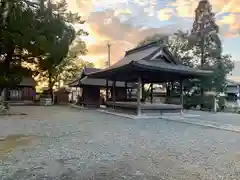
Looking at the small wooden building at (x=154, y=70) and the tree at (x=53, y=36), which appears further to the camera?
the small wooden building at (x=154, y=70)

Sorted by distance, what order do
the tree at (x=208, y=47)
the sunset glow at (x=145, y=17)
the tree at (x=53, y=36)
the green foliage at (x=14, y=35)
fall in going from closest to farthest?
the green foliage at (x=14, y=35) < the tree at (x=53, y=36) < the sunset glow at (x=145, y=17) < the tree at (x=208, y=47)

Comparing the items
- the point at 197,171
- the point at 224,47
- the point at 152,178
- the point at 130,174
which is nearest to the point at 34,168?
the point at 130,174

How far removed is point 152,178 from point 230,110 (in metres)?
15.8

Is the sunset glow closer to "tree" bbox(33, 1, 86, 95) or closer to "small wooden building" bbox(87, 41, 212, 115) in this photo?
"tree" bbox(33, 1, 86, 95)

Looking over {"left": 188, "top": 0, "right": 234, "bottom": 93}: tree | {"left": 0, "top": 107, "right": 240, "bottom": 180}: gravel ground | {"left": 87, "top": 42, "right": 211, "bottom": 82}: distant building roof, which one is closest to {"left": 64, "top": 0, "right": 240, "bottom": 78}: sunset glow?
{"left": 188, "top": 0, "right": 234, "bottom": 93}: tree

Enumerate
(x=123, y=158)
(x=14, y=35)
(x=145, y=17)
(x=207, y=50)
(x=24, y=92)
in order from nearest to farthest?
1. (x=123, y=158)
2. (x=14, y=35)
3. (x=145, y=17)
4. (x=207, y=50)
5. (x=24, y=92)

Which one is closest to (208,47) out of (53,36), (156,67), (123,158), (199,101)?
(199,101)

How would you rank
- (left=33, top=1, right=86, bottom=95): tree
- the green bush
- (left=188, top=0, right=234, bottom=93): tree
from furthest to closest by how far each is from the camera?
(left=188, top=0, right=234, bottom=93): tree < the green bush < (left=33, top=1, right=86, bottom=95): tree

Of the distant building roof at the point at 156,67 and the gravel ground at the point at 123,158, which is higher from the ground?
the distant building roof at the point at 156,67

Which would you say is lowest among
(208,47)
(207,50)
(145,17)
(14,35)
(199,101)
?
(199,101)

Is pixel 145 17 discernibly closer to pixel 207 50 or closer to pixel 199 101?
pixel 207 50

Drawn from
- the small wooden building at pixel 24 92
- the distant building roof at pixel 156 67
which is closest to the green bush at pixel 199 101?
the distant building roof at pixel 156 67

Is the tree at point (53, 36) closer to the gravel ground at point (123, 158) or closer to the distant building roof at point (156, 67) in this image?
the distant building roof at point (156, 67)

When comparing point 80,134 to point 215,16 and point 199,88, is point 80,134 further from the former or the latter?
point 215,16
